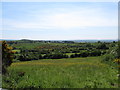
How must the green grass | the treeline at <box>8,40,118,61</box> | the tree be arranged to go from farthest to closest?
1. the treeline at <box>8,40,118,61</box>
2. the tree
3. the green grass

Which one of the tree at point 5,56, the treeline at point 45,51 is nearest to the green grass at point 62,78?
the tree at point 5,56

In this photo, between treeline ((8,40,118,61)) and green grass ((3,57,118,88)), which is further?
treeline ((8,40,118,61))

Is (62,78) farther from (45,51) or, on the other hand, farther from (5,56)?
(45,51)

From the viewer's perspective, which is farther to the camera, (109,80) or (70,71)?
(70,71)

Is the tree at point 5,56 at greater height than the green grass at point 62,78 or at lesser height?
greater

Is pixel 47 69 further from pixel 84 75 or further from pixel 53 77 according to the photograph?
pixel 84 75

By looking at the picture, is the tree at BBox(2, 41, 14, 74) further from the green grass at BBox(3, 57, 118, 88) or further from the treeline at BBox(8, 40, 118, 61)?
the treeline at BBox(8, 40, 118, 61)

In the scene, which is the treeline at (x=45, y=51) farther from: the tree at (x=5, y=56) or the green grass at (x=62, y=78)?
the green grass at (x=62, y=78)

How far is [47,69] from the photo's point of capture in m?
5.26

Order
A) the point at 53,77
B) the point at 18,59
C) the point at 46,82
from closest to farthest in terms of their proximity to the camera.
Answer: the point at 46,82, the point at 53,77, the point at 18,59

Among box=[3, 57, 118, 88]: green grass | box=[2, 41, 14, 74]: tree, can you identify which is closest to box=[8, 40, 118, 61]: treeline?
box=[2, 41, 14, 74]: tree

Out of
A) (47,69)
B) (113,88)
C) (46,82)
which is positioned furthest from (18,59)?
(113,88)

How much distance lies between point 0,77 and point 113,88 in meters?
3.08

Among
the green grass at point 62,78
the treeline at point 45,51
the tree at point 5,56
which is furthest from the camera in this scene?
the treeline at point 45,51
